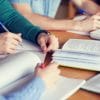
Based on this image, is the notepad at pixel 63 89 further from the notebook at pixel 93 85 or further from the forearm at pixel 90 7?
the forearm at pixel 90 7

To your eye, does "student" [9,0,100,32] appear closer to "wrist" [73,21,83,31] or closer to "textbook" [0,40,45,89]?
"wrist" [73,21,83,31]

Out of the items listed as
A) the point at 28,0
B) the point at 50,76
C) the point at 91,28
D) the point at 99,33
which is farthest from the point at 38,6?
the point at 50,76

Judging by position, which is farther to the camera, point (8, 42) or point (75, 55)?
point (8, 42)

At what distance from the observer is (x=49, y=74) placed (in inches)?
35.4

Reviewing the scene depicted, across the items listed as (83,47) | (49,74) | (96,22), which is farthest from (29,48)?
(96,22)

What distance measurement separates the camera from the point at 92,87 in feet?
2.91

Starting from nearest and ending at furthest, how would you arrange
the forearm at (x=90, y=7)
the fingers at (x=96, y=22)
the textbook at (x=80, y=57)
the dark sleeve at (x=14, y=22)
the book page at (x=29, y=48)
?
the textbook at (x=80, y=57)
the book page at (x=29, y=48)
the dark sleeve at (x=14, y=22)
the fingers at (x=96, y=22)
the forearm at (x=90, y=7)

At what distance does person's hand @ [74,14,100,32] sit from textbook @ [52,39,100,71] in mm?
348

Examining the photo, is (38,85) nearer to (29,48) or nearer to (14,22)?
(29,48)

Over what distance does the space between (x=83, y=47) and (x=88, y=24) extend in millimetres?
390

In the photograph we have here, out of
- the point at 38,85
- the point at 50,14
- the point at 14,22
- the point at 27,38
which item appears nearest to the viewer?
the point at 38,85

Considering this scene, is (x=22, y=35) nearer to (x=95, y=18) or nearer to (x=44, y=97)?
(x=95, y=18)

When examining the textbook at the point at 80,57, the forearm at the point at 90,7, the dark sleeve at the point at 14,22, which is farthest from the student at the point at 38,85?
the forearm at the point at 90,7

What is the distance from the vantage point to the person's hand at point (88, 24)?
4.79ft
